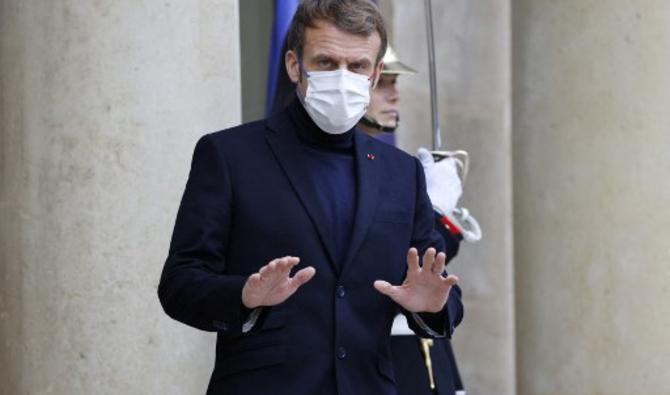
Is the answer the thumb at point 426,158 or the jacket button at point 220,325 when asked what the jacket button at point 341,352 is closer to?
the jacket button at point 220,325

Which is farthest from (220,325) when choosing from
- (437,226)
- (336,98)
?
(437,226)

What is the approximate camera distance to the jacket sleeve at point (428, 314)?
11.4 feet

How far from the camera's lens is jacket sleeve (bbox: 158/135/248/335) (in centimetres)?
326

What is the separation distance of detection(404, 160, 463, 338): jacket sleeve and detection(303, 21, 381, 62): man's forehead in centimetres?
36

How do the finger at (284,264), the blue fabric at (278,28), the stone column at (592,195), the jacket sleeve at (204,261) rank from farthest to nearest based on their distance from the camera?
the stone column at (592,195) < the blue fabric at (278,28) < the jacket sleeve at (204,261) < the finger at (284,264)

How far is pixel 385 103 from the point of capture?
575cm

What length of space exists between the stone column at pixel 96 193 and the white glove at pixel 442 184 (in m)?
1.12

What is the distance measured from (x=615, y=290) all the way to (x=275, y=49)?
2.20m

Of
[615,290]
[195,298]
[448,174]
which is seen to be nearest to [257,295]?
[195,298]

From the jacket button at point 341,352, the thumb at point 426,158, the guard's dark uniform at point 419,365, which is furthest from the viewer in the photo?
the thumb at point 426,158

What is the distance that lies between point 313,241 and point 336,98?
386 millimetres

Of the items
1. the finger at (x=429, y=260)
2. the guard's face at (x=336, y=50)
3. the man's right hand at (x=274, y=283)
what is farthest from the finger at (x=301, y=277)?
the guard's face at (x=336, y=50)

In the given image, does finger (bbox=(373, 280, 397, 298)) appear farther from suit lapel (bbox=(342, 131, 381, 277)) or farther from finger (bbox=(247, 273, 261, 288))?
finger (bbox=(247, 273, 261, 288))

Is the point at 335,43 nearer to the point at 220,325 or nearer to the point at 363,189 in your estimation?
the point at 363,189
